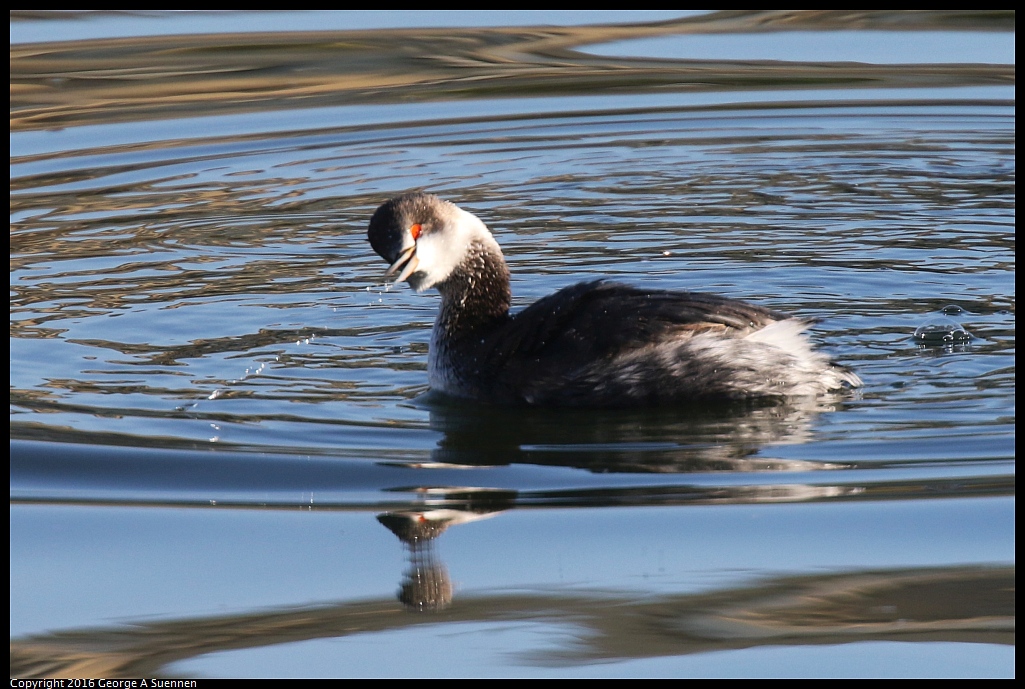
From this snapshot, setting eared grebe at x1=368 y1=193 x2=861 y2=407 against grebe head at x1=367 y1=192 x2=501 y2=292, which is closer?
eared grebe at x1=368 y1=193 x2=861 y2=407

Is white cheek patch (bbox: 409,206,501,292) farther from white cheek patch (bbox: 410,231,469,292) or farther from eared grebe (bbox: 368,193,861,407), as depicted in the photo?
eared grebe (bbox: 368,193,861,407)

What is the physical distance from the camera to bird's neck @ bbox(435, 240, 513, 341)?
6773mm

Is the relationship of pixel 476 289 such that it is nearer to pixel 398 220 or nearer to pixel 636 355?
pixel 398 220

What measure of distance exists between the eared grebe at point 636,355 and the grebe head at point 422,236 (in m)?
0.42

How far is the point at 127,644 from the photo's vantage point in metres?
4.38

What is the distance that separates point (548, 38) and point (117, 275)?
24.6 ft

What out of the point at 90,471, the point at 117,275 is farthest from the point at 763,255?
the point at 90,471

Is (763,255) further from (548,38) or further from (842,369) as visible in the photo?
(548,38)

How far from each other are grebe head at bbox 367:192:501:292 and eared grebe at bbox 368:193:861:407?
0.42 meters

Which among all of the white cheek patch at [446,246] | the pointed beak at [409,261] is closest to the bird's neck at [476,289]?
the white cheek patch at [446,246]

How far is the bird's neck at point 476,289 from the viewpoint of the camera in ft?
22.2

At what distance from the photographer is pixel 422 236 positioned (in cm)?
667

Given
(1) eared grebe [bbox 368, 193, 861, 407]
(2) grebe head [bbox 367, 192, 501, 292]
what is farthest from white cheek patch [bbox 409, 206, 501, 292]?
(1) eared grebe [bbox 368, 193, 861, 407]

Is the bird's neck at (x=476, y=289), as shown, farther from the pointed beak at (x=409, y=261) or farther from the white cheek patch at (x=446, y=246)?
the pointed beak at (x=409, y=261)
